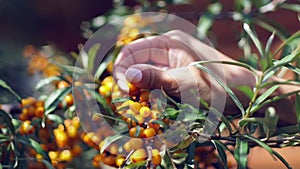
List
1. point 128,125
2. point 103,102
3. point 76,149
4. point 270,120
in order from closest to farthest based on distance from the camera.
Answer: point 270,120 < point 128,125 < point 103,102 < point 76,149

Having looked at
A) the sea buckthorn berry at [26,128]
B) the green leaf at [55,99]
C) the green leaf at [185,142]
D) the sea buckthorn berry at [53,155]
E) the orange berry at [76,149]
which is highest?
the green leaf at [185,142]

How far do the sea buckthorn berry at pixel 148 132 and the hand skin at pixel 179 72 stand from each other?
113 millimetres

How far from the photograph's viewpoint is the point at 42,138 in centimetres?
130

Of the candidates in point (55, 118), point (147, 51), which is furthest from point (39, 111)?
point (147, 51)

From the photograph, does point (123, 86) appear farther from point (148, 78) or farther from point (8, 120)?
point (8, 120)

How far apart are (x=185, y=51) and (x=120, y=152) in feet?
1.08

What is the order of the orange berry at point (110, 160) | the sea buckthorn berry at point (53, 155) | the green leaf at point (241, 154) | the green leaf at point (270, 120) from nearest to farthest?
1. the green leaf at point (270, 120)
2. the green leaf at point (241, 154)
3. the orange berry at point (110, 160)
4. the sea buckthorn berry at point (53, 155)

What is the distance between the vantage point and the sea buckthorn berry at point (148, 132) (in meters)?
1.01

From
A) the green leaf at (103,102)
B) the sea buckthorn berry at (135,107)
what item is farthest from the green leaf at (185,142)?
the green leaf at (103,102)

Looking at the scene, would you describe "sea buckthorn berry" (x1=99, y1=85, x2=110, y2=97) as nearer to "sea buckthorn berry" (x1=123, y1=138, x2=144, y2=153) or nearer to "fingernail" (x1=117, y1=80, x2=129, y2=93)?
"fingernail" (x1=117, y1=80, x2=129, y2=93)

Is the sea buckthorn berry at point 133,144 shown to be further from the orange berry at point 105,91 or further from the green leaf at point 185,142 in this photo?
the orange berry at point 105,91

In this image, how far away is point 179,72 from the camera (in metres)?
1.16

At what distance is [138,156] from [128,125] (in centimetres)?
7

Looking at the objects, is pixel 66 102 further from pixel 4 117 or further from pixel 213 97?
pixel 213 97
